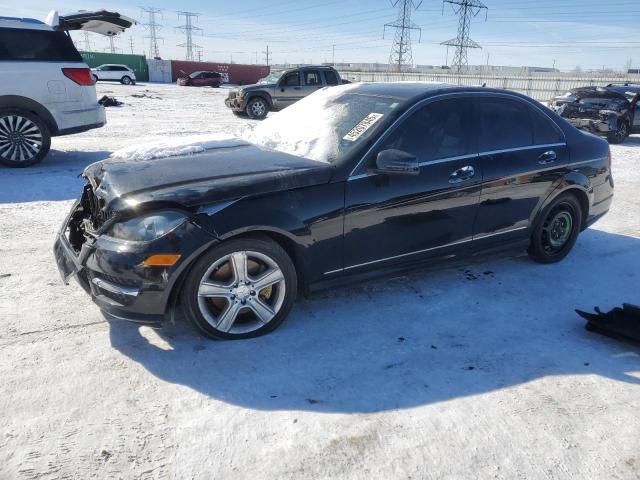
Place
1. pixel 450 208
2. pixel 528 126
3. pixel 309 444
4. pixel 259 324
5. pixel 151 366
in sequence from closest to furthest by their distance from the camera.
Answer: pixel 309 444, pixel 151 366, pixel 259 324, pixel 450 208, pixel 528 126

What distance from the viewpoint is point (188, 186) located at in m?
3.08

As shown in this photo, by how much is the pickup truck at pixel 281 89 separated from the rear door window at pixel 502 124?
12577mm

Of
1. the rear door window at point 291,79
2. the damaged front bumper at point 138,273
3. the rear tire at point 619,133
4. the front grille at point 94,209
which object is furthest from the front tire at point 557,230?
the rear door window at point 291,79

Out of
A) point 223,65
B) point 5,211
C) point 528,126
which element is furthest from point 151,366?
point 223,65

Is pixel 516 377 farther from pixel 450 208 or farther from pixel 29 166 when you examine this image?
pixel 29 166

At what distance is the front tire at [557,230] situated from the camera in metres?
4.59

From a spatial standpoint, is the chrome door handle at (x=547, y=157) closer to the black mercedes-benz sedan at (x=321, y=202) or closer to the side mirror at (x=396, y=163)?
the black mercedes-benz sedan at (x=321, y=202)

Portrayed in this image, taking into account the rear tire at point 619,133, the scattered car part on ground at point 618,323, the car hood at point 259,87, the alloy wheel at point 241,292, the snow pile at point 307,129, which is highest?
the car hood at point 259,87

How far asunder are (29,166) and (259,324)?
643 centimetres

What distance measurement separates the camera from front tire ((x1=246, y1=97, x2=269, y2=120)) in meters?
16.3

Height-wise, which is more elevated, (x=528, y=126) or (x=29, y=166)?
(x=528, y=126)

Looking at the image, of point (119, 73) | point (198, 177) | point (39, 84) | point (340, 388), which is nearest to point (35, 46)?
point (39, 84)

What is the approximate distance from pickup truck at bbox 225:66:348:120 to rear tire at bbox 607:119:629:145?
7.95 m

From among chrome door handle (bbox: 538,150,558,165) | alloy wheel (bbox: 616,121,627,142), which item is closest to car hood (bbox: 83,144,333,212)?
chrome door handle (bbox: 538,150,558,165)
